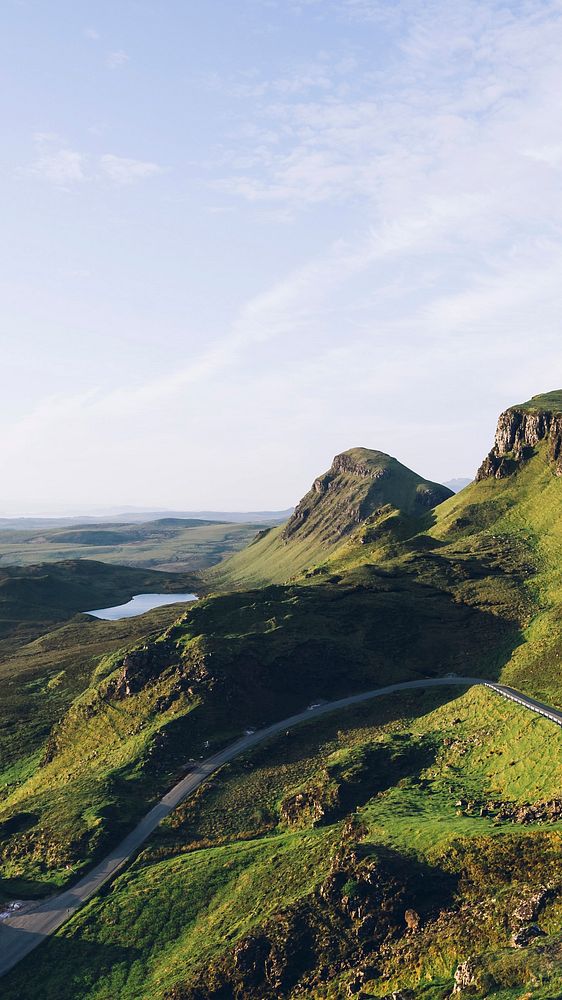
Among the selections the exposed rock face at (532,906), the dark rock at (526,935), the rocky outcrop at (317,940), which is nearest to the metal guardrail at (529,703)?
the exposed rock face at (532,906)

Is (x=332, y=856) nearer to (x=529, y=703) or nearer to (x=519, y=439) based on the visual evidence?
(x=529, y=703)

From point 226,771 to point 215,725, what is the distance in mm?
10781

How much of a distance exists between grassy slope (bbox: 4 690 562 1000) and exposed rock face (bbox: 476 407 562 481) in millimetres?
94271

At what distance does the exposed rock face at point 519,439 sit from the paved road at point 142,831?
8356 centimetres

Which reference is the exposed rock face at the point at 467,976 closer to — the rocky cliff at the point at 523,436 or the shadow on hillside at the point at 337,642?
the shadow on hillside at the point at 337,642

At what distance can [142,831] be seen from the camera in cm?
6819

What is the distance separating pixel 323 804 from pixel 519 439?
123979 mm

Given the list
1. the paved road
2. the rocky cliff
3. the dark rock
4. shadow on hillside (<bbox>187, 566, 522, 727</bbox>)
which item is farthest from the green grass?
the dark rock

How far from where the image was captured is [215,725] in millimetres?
86750

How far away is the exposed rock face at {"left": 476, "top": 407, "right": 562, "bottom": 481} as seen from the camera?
15962 centimetres

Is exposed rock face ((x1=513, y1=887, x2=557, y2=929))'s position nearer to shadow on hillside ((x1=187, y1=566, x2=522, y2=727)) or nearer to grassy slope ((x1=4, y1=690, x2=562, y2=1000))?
grassy slope ((x1=4, y1=690, x2=562, y2=1000))

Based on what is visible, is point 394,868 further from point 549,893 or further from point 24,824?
point 24,824

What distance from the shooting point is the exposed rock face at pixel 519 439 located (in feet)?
524

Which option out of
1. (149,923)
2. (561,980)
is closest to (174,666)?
(149,923)
